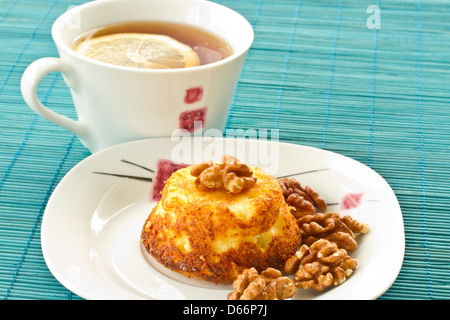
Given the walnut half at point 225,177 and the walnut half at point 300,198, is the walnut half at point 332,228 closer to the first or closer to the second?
the walnut half at point 300,198

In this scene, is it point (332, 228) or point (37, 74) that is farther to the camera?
point (37, 74)

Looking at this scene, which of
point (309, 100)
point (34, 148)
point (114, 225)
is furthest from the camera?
point (309, 100)

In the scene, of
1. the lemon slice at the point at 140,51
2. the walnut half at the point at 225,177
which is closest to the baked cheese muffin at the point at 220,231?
the walnut half at the point at 225,177

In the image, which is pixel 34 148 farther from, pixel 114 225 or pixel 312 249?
pixel 312 249

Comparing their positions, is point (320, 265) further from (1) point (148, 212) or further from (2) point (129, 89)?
(2) point (129, 89)

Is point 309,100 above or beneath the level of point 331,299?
beneath

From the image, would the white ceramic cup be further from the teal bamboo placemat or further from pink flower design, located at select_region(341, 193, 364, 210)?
pink flower design, located at select_region(341, 193, 364, 210)

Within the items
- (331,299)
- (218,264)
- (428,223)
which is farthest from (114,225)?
(428,223)

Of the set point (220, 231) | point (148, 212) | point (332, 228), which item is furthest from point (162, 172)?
point (332, 228)

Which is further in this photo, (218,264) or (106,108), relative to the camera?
(106,108)
